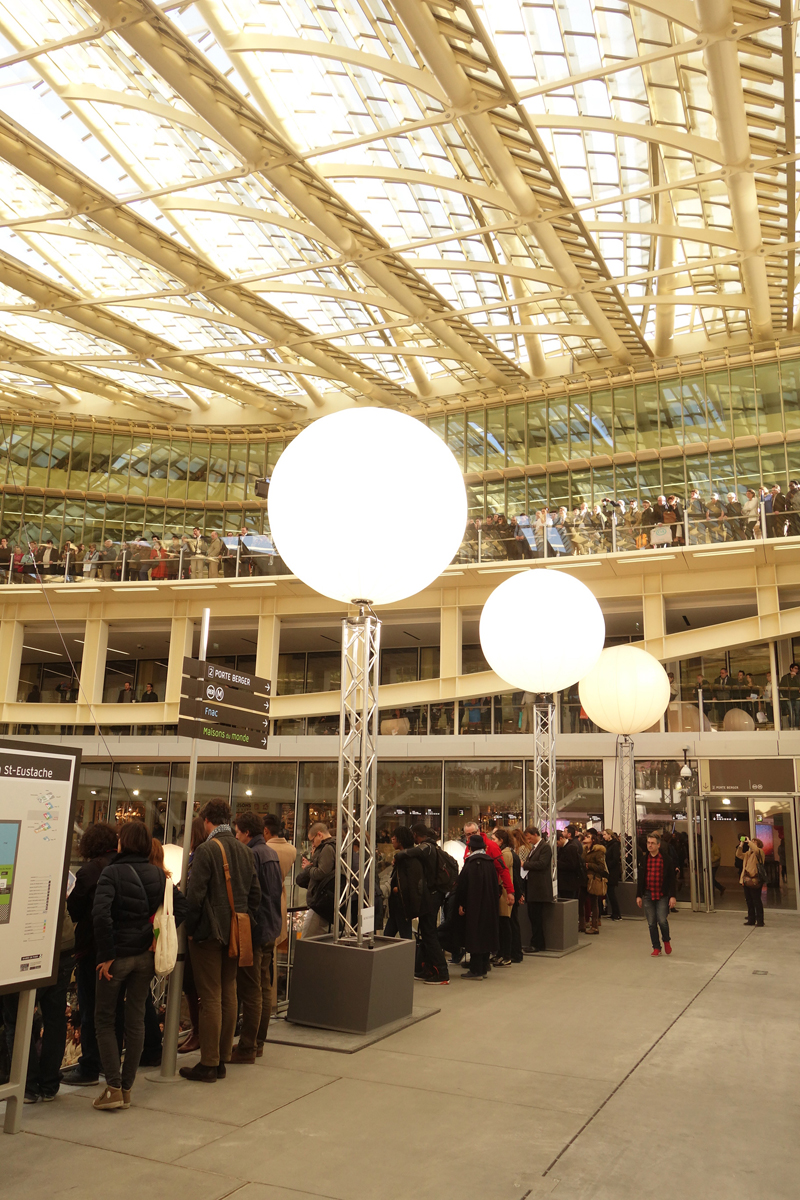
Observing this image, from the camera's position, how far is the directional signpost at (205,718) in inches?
243

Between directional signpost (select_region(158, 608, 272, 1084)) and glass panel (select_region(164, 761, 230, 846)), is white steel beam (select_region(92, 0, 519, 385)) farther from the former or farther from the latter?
glass panel (select_region(164, 761, 230, 846))

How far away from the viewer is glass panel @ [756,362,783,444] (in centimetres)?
2834

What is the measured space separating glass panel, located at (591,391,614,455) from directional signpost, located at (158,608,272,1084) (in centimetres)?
2508

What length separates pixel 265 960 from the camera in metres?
6.87

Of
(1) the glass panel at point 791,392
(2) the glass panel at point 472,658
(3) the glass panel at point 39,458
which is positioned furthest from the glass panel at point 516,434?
(3) the glass panel at point 39,458

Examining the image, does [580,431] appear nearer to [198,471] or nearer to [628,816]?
[628,816]

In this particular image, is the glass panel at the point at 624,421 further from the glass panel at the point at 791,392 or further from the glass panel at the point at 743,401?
the glass panel at the point at 791,392

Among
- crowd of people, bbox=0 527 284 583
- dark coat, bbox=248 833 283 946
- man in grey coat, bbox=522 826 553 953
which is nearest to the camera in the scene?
dark coat, bbox=248 833 283 946

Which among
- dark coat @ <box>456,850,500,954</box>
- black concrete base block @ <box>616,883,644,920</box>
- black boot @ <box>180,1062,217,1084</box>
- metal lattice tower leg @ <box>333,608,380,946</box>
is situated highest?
metal lattice tower leg @ <box>333,608,380,946</box>

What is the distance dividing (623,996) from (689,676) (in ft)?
60.2

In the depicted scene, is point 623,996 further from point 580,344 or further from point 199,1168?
point 580,344

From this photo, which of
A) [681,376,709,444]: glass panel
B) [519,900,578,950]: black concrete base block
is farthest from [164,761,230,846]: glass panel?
[681,376,709,444]: glass panel

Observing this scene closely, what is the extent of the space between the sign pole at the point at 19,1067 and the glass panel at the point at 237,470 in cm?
3316

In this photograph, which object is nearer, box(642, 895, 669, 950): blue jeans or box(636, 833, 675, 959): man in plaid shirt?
A: box(636, 833, 675, 959): man in plaid shirt
